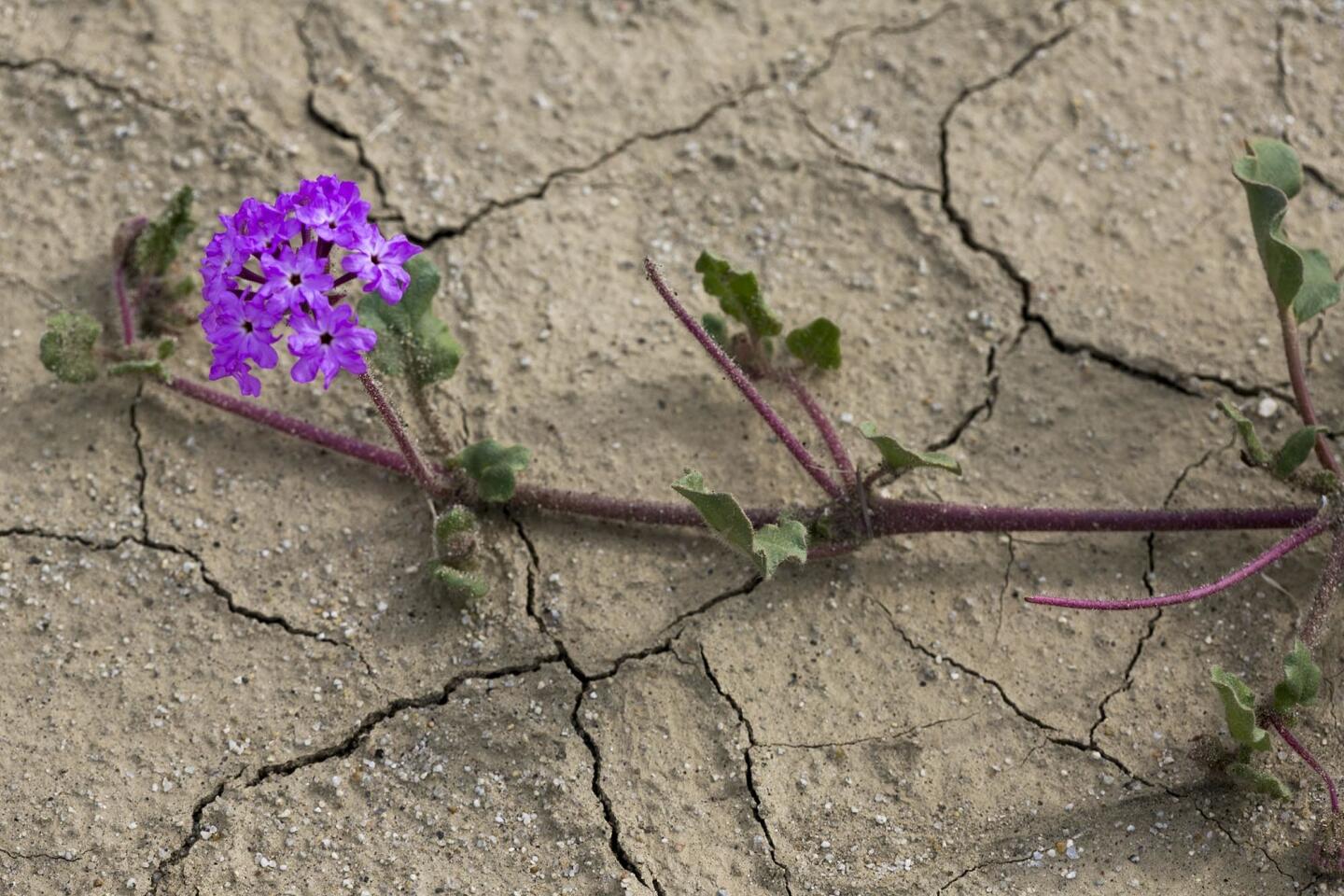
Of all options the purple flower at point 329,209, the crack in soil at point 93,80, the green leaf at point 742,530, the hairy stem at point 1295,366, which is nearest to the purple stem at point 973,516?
the hairy stem at point 1295,366

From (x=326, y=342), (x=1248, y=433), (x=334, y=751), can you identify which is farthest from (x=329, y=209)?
(x=1248, y=433)

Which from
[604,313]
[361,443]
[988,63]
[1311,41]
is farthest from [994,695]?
[1311,41]

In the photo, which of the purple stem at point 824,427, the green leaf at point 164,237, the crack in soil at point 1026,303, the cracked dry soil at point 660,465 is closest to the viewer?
the cracked dry soil at point 660,465

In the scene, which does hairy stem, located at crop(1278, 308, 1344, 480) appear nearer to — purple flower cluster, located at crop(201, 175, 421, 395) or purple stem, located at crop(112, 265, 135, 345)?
purple flower cluster, located at crop(201, 175, 421, 395)

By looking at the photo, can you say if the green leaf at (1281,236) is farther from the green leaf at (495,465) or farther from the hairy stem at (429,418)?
the hairy stem at (429,418)

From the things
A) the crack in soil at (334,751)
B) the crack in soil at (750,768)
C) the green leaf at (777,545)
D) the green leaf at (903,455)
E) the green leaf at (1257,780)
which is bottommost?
the crack in soil at (334,751)

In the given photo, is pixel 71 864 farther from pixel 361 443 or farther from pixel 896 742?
pixel 896 742

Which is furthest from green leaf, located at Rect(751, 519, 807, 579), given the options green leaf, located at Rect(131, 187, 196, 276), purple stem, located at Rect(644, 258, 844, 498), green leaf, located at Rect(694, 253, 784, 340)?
green leaf, located at Rect(131, 187, 196, 276)

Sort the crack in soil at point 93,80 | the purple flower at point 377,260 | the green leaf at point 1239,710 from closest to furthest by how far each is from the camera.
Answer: the purple flower at point 377,260
the green leaf at point 1239,710
the crack in soil at point 93,80
